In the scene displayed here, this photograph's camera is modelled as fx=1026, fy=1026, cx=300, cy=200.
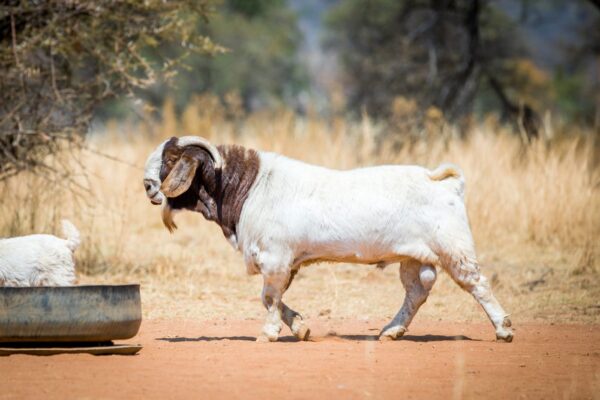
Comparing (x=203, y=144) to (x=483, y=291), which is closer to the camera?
(x=483, y=291)

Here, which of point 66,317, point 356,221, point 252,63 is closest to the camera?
point 66,317

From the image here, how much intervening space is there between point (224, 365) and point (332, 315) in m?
3.69

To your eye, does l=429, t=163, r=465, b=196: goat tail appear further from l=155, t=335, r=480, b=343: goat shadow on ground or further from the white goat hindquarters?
l=155, t=335, r=480, b=343: goat shadow on ground

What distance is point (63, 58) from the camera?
14484 mm

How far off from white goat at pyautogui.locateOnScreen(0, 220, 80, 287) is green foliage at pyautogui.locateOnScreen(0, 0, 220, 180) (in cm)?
412

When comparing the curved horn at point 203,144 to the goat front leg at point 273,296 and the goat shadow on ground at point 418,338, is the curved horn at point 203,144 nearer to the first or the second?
the goat front leg at point 273,296

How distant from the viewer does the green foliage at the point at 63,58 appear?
43.8ft

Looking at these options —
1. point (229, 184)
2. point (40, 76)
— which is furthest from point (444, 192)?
point (40, 76)

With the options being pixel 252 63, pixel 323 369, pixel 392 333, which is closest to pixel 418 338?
pixel 392 333

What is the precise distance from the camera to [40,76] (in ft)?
46.2

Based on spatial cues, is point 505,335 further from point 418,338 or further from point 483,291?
point 418,338

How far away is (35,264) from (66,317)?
1.25m

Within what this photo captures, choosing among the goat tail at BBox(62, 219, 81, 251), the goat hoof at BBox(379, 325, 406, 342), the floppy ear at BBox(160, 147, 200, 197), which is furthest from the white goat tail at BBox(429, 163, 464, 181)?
the goat tail at BBox(62, 219, 81, 251)

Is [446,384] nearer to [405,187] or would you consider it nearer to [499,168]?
[405,187]
